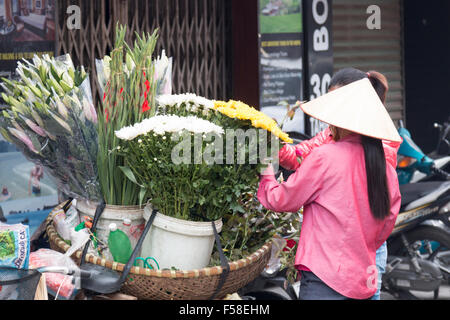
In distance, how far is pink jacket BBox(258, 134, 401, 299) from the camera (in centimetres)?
219

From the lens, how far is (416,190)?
4.48 m

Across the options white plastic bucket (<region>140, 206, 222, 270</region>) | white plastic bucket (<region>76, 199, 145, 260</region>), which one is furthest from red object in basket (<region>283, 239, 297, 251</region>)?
white plastic bucket (<region>76, 199, 145, 260</region>)

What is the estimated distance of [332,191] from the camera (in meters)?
2.20

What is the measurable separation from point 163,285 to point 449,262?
325 centimetres

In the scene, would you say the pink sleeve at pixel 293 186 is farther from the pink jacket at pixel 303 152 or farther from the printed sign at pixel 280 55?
the printed sign at pixel 280 55

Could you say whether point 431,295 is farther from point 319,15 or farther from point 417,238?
point 319,15

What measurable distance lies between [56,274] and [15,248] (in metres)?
0.17

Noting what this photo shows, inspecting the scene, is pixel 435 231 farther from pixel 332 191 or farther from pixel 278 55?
pixel 332 191

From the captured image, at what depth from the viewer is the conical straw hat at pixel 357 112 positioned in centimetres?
214

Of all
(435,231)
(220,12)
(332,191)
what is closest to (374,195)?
(332,191)

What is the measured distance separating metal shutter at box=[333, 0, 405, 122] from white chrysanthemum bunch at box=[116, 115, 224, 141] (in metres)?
4.66

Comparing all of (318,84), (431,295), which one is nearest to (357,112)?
(431,295)

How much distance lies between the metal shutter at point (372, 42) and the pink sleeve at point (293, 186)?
174 inches

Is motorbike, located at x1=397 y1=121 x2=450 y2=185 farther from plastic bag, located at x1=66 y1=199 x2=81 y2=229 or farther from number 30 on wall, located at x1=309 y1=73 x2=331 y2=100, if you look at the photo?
plastic bag, located at x1=66 y1=199 x2=81 y2=229
